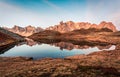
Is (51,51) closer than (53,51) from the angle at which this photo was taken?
No

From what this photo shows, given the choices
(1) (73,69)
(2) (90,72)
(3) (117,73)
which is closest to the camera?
(3) (117,73)

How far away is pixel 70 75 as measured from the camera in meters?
27.3

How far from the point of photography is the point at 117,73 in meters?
27.0

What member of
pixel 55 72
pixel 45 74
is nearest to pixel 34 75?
pixel 45 74

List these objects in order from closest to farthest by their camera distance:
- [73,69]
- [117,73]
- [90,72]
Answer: [117,73] → [90,72] → [73,69]

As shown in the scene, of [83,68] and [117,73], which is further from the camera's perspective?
[83,68]

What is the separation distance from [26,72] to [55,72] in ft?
16.1

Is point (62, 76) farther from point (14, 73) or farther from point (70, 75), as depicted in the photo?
point (14, 73)

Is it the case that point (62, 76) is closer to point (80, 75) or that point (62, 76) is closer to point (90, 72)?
point (80, 75)

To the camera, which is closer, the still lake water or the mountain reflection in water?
the still lake water

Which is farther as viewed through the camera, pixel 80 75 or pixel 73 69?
pixel 73 69

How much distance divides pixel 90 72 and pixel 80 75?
7.75 ft

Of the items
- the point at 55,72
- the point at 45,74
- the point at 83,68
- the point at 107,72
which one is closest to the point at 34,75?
the point at 45,74

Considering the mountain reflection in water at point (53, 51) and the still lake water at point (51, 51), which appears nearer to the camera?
the still lake water at point (51, 51)
